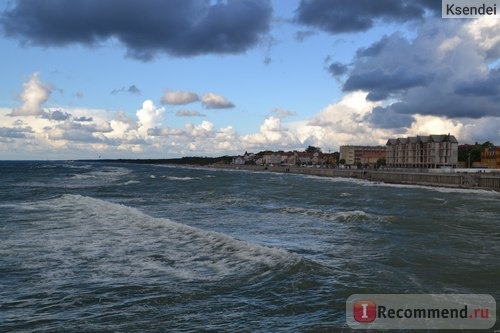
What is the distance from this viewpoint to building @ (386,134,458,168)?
158m

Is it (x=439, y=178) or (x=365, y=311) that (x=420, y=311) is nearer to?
(x=365, y=311)

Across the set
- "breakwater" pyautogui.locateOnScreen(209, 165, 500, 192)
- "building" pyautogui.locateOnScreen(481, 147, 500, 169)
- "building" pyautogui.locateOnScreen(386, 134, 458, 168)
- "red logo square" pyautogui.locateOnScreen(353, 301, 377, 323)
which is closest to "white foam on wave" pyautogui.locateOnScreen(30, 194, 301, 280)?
"red logo square" pyautogui.locateOnScreen(353, 301, 377, 323)

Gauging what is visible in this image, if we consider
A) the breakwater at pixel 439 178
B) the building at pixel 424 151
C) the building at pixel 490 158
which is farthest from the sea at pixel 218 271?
the building at pixel 424 151

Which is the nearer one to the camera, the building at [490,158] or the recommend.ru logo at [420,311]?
the recommend.ru logo at [420,311]

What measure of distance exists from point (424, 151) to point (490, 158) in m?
20.7

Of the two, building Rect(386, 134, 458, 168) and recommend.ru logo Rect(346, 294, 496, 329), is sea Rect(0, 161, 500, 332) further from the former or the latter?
building Rect(386, 134, 458, 168)

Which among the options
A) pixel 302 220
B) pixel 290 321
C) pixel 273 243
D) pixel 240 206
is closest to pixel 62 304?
pixel 290 321

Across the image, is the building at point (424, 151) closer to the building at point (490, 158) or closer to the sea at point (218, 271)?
the building at point (490, 158)

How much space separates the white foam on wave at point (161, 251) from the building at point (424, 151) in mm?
145104

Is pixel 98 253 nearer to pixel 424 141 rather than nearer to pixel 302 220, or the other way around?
pixel 302 220

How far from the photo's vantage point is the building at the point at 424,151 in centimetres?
15825

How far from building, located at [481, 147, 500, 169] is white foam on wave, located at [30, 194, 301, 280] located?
463 feet

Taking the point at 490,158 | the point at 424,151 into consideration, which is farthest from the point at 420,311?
the point at 424,151

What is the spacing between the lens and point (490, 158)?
15300cm
